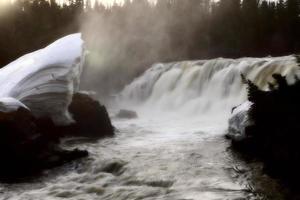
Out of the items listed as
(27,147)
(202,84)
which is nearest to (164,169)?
(27,147)

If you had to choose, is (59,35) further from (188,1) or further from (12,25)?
(188,1)

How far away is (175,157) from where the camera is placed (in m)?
8.53

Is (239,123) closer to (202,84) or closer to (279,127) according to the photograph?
(279,127)

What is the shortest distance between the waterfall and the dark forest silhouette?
6820mm

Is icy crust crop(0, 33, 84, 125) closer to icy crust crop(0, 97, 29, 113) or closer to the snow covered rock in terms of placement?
icy crust crop(0, 97, 29, 113)

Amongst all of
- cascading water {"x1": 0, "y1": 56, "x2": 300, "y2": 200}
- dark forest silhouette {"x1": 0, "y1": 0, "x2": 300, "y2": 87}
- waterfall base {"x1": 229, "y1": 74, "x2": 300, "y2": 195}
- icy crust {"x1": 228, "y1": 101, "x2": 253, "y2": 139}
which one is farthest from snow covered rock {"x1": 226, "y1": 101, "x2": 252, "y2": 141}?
dark forest silhouette {"x1": 0, "y1": 0, "x2": 300, "y2": 87}

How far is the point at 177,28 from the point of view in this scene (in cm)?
4125

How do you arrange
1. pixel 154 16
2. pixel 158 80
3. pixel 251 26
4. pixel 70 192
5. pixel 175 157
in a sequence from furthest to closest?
pixel 154 16 → pixel 251 26 → pixel 158 80 → pixel 175 157 → pixel 70 192

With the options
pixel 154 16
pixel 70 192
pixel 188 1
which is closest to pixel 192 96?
pixel 70 192

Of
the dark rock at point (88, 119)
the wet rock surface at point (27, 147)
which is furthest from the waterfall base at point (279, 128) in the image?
the dark rock at point (88, 119)

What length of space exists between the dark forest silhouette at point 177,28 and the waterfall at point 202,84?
6.82 metres

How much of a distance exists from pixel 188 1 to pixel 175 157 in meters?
45.0

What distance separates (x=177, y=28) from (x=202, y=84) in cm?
2128

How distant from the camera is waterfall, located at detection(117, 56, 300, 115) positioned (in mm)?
16672
